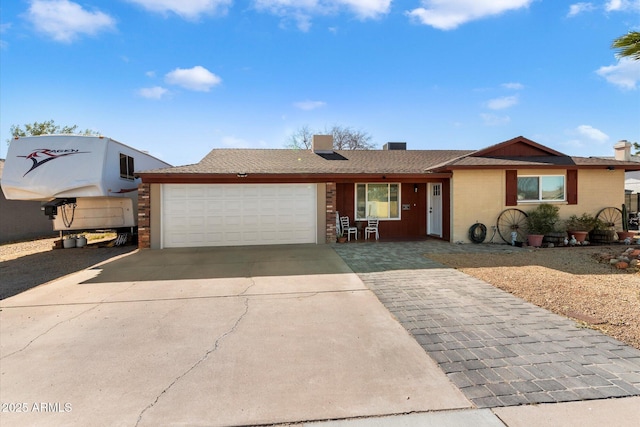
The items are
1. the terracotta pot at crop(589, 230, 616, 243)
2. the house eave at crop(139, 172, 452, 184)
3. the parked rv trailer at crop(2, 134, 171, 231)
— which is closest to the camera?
the parked rv trailer at crop(2, 134, 171, 231)

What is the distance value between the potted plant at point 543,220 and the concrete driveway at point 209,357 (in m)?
8.00

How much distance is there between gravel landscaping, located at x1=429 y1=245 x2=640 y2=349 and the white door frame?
3469 mm

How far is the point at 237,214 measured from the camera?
35.2 feet

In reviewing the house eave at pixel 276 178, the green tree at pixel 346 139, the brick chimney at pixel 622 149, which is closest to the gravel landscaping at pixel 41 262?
the house eave at pixel 276 178

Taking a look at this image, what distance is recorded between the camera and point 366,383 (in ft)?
9.10

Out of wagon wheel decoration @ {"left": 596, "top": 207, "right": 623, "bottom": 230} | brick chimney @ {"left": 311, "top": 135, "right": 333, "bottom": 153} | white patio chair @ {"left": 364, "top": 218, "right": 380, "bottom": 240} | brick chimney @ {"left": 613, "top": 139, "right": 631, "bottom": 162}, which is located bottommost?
white patio chair @ {"left": 364, "top": 218, "right": 380, "bottom": 240}

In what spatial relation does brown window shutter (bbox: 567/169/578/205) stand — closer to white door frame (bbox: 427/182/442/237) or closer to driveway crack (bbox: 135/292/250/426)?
white door frame (bbox: 427/182/442/237)

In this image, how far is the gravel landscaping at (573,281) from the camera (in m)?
4.14

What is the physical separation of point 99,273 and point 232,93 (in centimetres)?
893

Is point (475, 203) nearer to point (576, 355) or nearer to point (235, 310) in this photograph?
point (576, 355)

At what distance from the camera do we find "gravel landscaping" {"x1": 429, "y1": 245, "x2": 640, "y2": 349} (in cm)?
414

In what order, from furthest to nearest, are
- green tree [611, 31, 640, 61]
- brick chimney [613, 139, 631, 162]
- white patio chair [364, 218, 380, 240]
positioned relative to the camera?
brick chimney [613, 139, 631, 162], white patio chair [364, 218, 380, 240], green tree [611, 31, 640, 61]

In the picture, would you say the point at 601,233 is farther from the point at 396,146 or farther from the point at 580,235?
the point at 396,146

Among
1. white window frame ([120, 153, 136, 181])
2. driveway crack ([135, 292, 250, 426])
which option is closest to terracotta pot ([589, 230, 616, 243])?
driveway crack ([135, 292, 250, 426])
